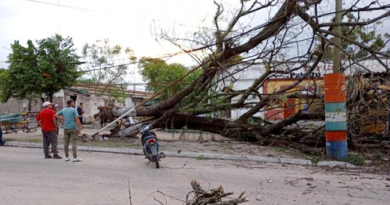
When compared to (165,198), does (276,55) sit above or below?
above

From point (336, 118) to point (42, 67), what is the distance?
41.6 feet

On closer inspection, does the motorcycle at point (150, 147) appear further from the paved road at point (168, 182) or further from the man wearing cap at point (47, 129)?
the man wearing cap at point (47, 129)

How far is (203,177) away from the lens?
7.68m

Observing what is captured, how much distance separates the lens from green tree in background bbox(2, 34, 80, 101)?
1681 centimetres

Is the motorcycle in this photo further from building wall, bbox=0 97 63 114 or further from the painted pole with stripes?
building wall, bbox=0 97 63 114

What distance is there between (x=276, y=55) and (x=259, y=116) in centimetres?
267

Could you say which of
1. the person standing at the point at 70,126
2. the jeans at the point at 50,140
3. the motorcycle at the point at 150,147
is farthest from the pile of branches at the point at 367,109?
the jeans at the point at 50,140

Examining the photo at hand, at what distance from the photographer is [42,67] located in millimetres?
16734

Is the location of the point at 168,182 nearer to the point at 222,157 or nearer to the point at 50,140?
the point at 222,157

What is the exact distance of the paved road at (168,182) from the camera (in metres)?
5.88

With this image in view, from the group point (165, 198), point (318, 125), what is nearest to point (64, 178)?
point (165, 198)

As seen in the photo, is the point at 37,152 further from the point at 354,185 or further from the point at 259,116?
the point at 354,185

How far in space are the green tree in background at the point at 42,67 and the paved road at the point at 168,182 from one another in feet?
24.5

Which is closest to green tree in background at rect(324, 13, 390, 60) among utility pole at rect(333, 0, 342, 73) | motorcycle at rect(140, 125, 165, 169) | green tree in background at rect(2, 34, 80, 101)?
utility pole at rect(333, 0, 342, 73)
